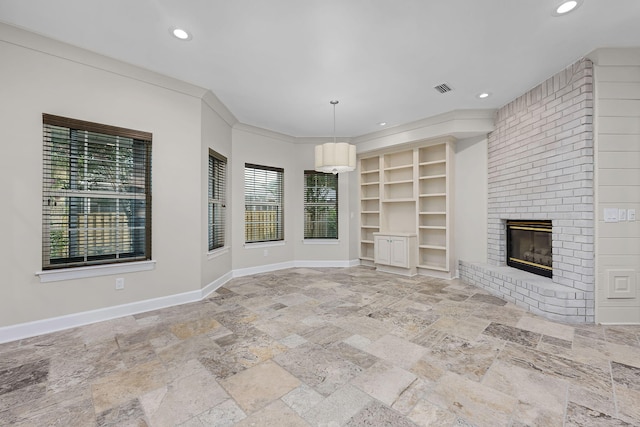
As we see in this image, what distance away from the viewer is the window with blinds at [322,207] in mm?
6172

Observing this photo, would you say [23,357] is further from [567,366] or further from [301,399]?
[567,366]

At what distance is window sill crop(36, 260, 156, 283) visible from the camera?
108 inches

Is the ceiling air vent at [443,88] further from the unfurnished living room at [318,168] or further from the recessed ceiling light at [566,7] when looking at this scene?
the recessed ceiling light at [566,7]

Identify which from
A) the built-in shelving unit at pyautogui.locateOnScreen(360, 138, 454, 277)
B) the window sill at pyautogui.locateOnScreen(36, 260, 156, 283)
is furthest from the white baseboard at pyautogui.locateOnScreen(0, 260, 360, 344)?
the built-in shelving unit at pyautogui.locateOnScreen(360, 138, 454, 277)

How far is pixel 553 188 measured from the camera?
346 cm

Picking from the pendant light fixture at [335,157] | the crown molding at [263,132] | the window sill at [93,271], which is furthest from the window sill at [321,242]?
the window sill at [93,271]

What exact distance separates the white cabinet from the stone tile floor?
1834 millimetres

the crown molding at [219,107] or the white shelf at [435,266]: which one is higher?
the crown molding at [219,107]

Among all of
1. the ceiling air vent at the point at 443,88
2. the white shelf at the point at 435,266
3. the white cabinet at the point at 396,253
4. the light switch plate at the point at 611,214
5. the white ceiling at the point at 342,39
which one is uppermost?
the white ceiling at the point at 342,39

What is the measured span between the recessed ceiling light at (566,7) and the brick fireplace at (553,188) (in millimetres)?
1043

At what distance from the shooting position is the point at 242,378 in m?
2.01

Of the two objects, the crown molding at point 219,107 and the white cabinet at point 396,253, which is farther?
the white cabinet at point 396,253

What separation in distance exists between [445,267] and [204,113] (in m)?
4.64

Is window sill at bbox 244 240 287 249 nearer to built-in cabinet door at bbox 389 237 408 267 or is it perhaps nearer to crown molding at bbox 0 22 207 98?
built-in cabinet door at bbox 389 237 408 267
